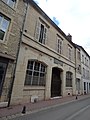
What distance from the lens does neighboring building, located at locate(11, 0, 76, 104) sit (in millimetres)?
9523

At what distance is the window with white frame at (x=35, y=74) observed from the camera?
1044cm

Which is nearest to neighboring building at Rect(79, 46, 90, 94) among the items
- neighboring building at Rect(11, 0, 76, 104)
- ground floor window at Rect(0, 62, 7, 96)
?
neighboring building at Rect(11, 0, 76, 104)

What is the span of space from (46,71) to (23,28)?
499cm

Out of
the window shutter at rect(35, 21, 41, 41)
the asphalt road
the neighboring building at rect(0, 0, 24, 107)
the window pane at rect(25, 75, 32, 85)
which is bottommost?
the asphalt road

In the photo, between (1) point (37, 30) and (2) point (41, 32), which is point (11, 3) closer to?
(1) point (37, 30)

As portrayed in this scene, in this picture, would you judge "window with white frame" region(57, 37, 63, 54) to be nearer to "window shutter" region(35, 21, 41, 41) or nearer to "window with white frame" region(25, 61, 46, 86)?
"window with white frame" region(25, 61, 46, 86)

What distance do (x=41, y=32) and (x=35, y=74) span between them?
434 centimetres

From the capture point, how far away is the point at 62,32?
1653 centimetres

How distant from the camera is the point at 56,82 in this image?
15.1 m

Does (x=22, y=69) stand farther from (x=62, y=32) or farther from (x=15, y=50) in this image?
(x=62, y=32)

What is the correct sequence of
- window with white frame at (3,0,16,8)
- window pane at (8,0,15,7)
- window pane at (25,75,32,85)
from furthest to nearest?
window pane at (25,75,32,85)
window pane at (8,0,15,7)
window with white frame at (3,0,16,8)

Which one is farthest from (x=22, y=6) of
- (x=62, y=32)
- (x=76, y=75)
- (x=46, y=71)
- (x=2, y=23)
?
→ (x=76, y=75)

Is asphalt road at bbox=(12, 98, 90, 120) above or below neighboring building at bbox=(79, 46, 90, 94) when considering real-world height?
below

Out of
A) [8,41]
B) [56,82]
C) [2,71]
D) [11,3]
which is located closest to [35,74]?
[2,71]
